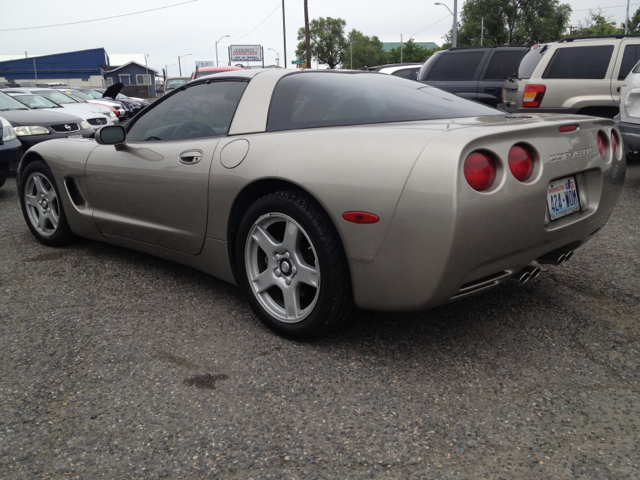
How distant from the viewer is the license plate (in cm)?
254

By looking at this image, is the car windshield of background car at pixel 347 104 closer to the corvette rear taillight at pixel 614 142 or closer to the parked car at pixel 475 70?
the corvette rear taillight at pixel 614 142

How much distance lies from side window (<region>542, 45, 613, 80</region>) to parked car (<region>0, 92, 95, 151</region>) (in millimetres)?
7017

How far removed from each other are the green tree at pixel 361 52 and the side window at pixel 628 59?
9361 centimetres

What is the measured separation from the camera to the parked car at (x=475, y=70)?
369 inches

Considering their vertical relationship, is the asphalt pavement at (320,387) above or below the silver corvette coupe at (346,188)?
below

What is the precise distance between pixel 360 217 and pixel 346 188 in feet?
0.46

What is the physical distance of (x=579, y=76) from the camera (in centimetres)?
794

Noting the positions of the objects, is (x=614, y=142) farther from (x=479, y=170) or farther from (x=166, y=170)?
(x=166, y=170)

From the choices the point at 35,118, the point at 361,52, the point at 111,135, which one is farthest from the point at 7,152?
the point at 361,52

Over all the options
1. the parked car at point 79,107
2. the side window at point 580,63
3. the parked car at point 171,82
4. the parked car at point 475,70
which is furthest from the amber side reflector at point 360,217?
the parked car at point 171,82

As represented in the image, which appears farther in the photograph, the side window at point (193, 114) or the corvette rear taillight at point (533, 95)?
the corvette rear taillight at point (533, 95)

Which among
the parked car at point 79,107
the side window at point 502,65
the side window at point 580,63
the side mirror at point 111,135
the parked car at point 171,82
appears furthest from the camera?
the parked car at point 171,82

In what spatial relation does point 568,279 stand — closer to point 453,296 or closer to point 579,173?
point 579,173

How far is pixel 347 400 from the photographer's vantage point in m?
2.34
